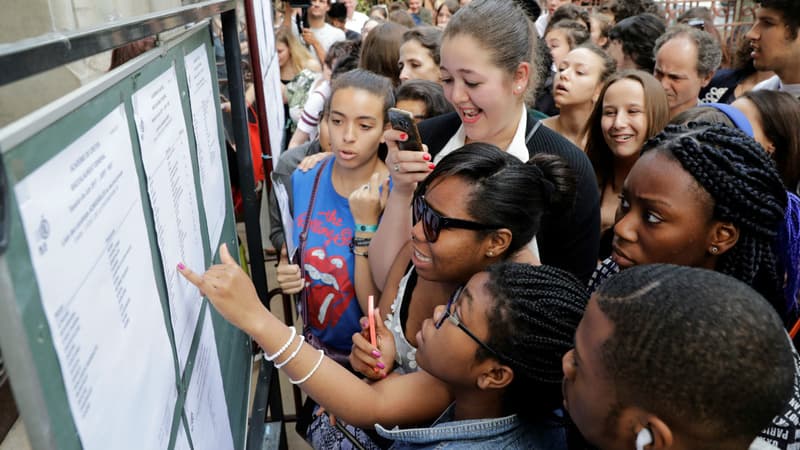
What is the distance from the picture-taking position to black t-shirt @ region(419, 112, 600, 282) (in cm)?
189

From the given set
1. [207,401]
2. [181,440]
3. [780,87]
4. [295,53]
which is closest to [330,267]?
[207,401]

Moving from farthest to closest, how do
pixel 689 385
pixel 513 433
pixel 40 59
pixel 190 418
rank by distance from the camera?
pixel 513 433, pixel 190 418, pixel 689 385, pixel 40 59

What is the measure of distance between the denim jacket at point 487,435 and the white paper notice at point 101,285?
59 centimetres

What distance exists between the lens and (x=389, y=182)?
211 centimetres

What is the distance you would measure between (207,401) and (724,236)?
1.30 meters

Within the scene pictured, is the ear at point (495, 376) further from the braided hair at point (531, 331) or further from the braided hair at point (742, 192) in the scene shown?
the braided hair at point (742, 192)

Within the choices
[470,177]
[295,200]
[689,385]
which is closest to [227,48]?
[295,200]

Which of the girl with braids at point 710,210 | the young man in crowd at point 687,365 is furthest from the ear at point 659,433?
the girl with braids at point 710,210

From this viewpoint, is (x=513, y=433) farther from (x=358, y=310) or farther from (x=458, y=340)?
(x=358, y=310)

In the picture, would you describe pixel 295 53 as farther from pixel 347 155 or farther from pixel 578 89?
pixel 347 155

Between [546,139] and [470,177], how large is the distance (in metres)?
0.55

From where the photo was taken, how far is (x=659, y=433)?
97cm

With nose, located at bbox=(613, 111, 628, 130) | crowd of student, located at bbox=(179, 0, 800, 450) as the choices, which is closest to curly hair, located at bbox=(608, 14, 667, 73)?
nose, located at bbox=(613, 111, 628, 130)

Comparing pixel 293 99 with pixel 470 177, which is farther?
pixel 293 99
